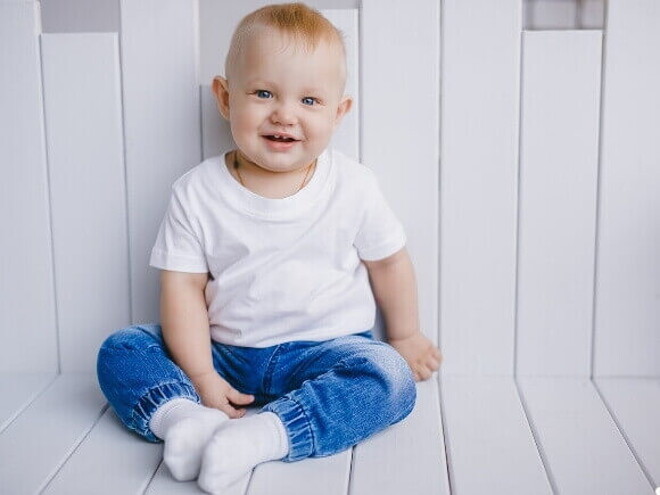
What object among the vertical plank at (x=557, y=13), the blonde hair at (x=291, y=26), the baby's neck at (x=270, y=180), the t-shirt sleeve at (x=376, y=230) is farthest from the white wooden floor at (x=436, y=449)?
the vertical plank at (x=557, y=13)

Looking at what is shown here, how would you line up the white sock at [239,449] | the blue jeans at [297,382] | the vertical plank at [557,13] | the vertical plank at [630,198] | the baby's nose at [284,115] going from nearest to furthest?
the white sock at [239,449]
the blue jeans at [297,382]
the baby's nose at [284,115]
the vertical plank at [630,198]
the vertical plank at [557,13]

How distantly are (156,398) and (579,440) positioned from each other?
529mm

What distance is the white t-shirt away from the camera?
52.5 inches

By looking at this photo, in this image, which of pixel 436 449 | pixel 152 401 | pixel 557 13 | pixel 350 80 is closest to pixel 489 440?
Answer: pixel 436 449

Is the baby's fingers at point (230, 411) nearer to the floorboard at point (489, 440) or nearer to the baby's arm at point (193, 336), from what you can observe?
the baby's arm at point (193, 336)

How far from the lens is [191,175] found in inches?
53.3

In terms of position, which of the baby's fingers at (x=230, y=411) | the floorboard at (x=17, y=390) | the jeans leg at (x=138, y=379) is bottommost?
the floorboard at (x=17, y=390)

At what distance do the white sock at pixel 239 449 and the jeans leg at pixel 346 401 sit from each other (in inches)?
0.7

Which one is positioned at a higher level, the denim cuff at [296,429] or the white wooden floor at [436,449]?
the denim cuff at [296,429]

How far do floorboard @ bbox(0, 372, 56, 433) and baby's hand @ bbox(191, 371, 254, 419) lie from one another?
0.25 meters

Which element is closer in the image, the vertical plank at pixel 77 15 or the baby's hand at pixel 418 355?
the baby's hand at pixel 418 355

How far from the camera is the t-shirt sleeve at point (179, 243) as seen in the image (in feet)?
4.39

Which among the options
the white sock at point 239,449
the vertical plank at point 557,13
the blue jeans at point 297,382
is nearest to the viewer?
the white sock at point 239,449

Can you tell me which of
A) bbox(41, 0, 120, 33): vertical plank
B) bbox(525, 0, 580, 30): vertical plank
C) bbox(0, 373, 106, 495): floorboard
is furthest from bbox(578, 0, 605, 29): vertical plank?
bbox(0, 373, 106, 495): floorboard
